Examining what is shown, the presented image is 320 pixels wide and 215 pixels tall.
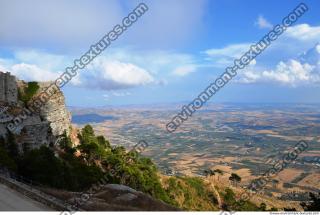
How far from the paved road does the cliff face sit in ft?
49.6

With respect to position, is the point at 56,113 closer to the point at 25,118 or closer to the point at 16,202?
the point at 25,118

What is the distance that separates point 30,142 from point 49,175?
7055 millimetres

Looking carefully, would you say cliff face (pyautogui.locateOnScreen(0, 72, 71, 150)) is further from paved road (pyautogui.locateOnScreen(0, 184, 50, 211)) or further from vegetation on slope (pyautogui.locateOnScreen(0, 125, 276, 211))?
paved road (pyautogui.locateOnScreen(0, 184, 50, 211))

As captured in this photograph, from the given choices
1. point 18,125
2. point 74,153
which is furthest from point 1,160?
point 74,153

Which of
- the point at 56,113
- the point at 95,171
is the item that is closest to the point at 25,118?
the point at 56,113

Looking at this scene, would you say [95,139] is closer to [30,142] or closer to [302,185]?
[30,142]

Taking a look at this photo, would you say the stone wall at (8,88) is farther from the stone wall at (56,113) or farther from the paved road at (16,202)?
the paved road at (16,202)

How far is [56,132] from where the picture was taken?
56.8m

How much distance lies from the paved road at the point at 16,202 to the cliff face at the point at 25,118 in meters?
15.1

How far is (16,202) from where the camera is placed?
2936cm

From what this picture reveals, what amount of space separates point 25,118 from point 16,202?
21150 mm

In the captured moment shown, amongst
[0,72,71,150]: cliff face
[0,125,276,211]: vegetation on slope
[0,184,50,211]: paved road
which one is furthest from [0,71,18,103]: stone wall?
[0,184,50,211]: paved road

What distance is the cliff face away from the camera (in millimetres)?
46719

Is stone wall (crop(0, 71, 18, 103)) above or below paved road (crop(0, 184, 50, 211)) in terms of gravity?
above
